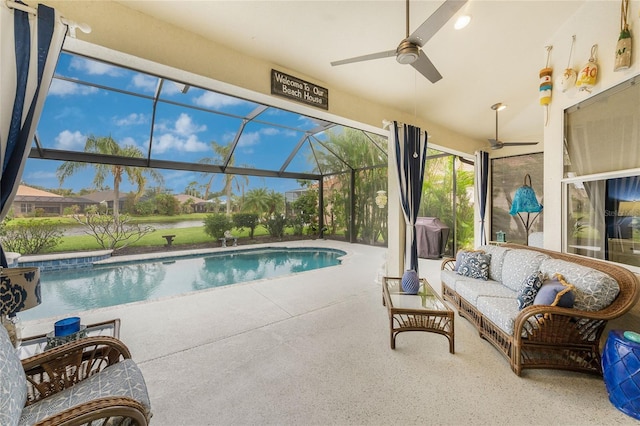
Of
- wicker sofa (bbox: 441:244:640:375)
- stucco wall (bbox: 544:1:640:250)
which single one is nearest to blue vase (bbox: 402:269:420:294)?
wicker sofa (bbox: 441:244:640:375)

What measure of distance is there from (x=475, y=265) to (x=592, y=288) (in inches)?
51.0

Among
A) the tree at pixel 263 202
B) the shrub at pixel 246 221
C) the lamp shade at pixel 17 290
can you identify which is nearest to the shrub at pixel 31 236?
the shrub at pixel 246 221

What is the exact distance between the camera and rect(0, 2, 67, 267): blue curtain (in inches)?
65.1

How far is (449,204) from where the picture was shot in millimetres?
7098

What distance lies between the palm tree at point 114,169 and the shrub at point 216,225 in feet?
6.57

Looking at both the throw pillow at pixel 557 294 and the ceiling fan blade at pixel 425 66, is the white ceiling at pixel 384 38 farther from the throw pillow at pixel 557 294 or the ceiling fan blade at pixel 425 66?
the throw pillow at pixel 557 294

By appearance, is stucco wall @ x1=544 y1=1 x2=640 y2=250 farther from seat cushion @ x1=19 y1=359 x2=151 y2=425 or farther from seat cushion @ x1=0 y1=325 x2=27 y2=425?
seat cushion @ x1=0 y1=325 x2=27 y2=425

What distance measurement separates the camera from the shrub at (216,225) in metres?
9.01

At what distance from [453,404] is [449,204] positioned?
6246 millimetres

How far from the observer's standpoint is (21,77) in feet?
5.58

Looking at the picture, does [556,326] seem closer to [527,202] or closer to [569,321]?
[569,321]

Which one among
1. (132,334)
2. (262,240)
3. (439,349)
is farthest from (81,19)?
(262,240)

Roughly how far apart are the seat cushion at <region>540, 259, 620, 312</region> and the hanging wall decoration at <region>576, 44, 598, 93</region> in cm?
174

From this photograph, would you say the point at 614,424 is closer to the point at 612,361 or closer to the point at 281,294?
the point at 612,361
